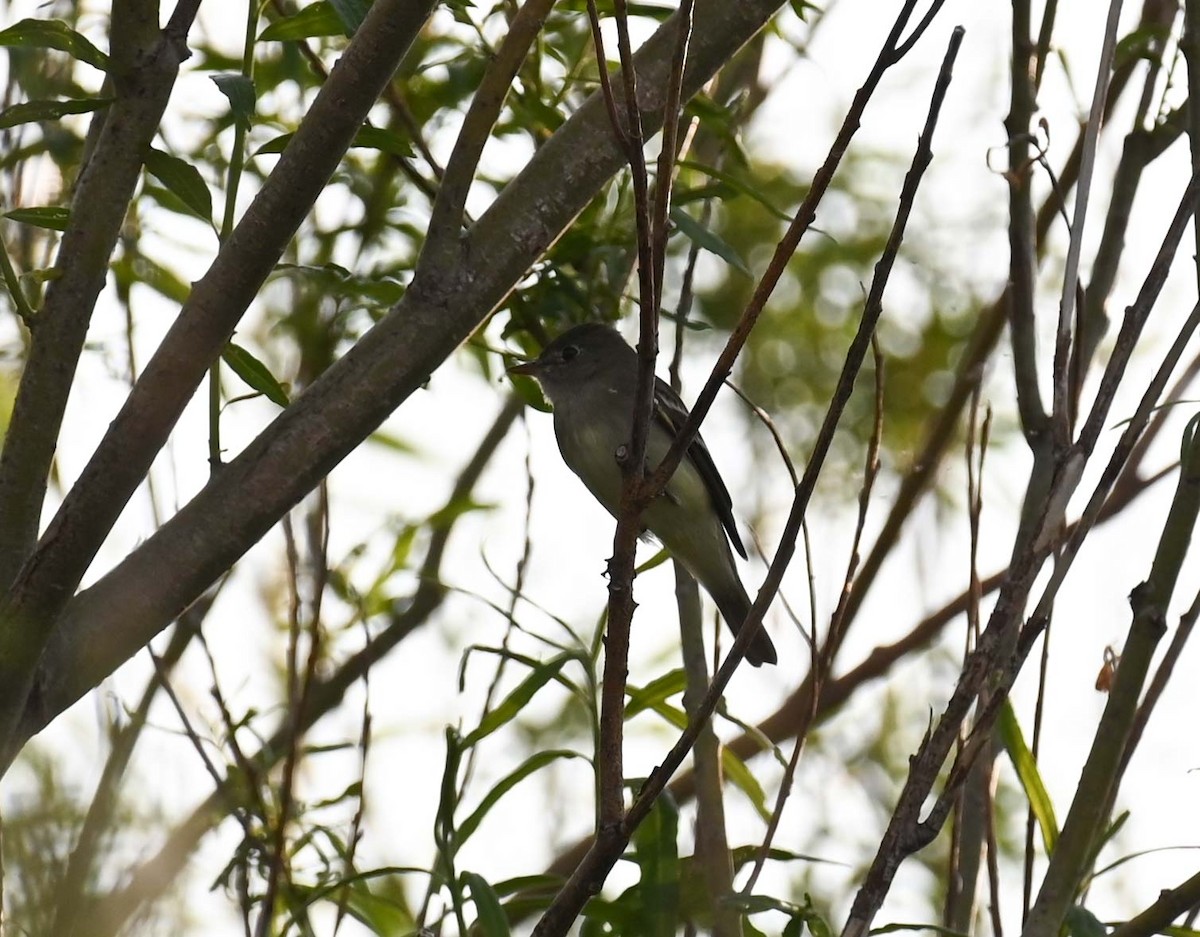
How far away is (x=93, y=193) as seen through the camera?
2186 millimetres

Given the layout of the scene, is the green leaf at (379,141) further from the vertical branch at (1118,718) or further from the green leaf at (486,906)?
the vertical branch at (1118,718)

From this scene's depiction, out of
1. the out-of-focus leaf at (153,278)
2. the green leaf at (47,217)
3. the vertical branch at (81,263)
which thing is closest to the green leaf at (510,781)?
the vertical branch at (81,263)

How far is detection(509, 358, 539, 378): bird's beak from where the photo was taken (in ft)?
13.0

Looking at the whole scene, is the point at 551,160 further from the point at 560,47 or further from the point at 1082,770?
the point at 560,47

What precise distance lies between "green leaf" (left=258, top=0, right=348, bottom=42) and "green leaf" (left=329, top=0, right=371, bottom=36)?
159 mm

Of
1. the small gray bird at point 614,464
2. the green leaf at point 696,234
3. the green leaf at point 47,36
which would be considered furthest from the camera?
the small gray bird at point 614,464

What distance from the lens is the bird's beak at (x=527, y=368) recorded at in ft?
13.0

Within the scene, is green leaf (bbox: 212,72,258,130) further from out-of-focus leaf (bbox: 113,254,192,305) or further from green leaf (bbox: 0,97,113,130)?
out-of-focus leaf (bbox: 113,254,192,305)

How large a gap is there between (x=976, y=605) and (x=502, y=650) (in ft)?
3.01

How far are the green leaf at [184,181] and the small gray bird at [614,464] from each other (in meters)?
1.84

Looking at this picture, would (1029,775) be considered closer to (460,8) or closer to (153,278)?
(460,8)

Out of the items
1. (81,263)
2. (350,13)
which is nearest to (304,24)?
(350,13)

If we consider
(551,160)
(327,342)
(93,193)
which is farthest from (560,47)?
(93,193)

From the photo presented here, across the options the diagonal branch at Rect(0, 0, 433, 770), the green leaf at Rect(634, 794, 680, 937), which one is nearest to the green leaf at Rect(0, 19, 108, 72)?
the diagonal branch at Rect(0, 0, 433, 770)
